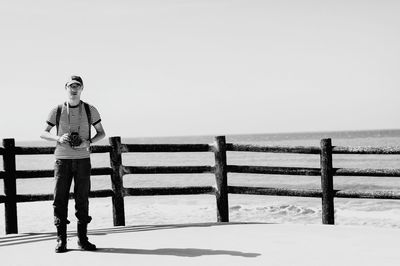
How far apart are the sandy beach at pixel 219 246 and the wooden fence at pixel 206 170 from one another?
0.65 metres

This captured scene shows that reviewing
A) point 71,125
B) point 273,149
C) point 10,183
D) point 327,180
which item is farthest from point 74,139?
point 327,180

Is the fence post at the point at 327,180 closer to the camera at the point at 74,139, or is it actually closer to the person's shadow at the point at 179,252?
the person's shadow at the point at 179,252

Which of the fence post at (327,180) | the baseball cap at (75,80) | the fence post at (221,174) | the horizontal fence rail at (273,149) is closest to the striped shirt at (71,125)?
the baseball cap at (75,80)

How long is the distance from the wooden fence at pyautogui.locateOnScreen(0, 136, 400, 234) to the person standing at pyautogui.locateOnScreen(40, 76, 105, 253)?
65.4 inches

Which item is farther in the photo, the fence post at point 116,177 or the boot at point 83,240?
the fence post at point 116,177

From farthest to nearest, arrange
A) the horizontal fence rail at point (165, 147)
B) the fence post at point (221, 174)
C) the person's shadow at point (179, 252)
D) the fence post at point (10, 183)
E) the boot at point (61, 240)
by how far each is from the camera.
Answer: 1. the fence post at point (221, 174)
2. the horizontal fence rail at point (165, 147)
3. the fence post at point (10, 183)
4. the boot at point (61, 240)
5. the person's shadow at point (179, 252)

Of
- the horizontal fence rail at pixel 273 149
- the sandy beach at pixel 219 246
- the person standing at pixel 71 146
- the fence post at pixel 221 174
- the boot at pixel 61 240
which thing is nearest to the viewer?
the sandy beach at pixel 219 246

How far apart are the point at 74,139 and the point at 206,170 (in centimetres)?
289

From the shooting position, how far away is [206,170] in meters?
7.98

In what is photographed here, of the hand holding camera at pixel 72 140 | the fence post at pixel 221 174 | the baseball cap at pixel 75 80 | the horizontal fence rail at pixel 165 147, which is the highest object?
the baseball cap at pixel 75 80

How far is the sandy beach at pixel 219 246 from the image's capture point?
5086mm

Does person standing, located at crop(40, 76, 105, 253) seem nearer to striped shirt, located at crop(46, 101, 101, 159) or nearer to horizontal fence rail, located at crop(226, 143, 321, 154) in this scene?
striped shirt, located at crop(46, 101, 101, 159)

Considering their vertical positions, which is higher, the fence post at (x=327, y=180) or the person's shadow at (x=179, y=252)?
the fence post at (x=327, y=180)

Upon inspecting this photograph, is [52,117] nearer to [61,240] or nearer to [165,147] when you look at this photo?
[61,240]
